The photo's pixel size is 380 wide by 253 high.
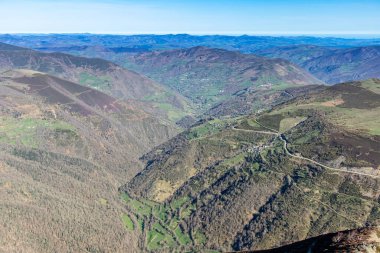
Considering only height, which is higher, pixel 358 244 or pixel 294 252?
pixel 358 244

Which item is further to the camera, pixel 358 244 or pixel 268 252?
pixel 268 252

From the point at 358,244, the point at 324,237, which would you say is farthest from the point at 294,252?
the point at 358,244

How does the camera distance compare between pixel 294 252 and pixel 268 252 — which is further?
pixel 268 252

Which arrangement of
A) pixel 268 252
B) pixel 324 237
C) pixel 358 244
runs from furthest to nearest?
pixel 268 252, pixel 324 237, pixel 358 244

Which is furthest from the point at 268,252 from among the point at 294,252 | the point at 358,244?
the point at 358,244

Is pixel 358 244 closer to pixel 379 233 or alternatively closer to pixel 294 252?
pixel 379 233

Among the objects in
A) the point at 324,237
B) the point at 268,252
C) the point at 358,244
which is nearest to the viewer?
the point at 358,244
